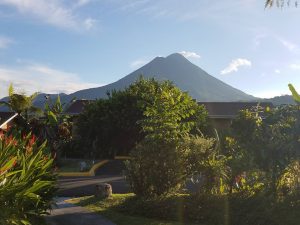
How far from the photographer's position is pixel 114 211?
13820mm

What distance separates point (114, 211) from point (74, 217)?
143cm

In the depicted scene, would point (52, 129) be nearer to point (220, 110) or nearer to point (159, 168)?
point (159, 168)

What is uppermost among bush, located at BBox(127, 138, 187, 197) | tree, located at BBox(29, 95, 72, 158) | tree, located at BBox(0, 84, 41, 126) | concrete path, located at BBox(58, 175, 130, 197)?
tree, located at BBox(0, 84, 41, 126)

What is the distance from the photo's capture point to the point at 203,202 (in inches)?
509

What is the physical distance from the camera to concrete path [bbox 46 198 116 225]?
12.1 meters

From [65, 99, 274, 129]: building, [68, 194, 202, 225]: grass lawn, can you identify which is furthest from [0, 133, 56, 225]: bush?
[65, 99, 274, 129]: building

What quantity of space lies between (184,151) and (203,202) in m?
1.92

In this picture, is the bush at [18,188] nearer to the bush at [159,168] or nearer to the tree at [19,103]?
the bush at [159,168]

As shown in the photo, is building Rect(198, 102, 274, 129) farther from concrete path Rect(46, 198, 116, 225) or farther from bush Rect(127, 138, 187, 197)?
concrete path Rect(46, 198, 116, 225)

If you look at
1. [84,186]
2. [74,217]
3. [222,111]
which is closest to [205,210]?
[74,217]

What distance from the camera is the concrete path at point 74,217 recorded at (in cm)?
1215

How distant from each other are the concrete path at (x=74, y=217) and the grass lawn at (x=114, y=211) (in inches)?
12.5

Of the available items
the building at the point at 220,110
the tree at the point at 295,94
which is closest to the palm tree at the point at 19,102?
the building at the point at 220,110

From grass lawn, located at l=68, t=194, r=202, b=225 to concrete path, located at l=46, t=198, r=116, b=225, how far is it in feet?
1.04
